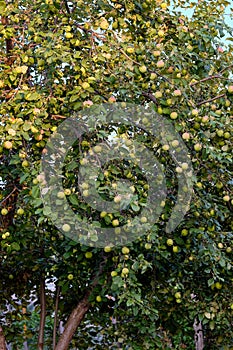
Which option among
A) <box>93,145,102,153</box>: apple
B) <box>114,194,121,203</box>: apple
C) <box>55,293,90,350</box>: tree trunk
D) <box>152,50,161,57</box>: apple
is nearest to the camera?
<box>114,194,121,203</box>: apple

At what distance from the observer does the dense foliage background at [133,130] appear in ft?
9.62

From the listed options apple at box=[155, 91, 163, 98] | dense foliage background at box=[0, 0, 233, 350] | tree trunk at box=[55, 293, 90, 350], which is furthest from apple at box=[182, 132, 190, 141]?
tree trunk at box=[55, 293, 90, 350]

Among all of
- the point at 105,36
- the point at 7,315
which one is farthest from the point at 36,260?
the point at 105,36

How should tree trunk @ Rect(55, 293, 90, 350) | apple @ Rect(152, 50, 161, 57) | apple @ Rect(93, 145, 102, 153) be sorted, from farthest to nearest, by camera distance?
1. tree trunk @ Rect(55, 293, 90, 350)
2. apple @ Rect(152, 50, 161, 57)
3. apple @ Rect(93, 145, 102, 153)

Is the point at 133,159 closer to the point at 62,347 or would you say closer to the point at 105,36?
the point at 105,36

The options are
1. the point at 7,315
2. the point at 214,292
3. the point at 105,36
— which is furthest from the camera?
the point at 7,315

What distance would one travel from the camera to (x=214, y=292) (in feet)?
11.5

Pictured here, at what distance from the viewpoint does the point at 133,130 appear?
3.37 meters

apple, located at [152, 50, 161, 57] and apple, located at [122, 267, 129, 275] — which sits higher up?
apple, located at [152, 50, 161, 57]

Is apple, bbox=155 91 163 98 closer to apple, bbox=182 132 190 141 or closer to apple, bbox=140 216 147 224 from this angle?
apple, bbox=182 132 190 141

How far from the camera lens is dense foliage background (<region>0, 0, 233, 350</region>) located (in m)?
2.93

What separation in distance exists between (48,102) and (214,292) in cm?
151

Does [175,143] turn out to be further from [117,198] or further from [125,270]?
[125,270]

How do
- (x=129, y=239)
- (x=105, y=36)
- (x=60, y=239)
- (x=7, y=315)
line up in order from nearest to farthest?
1. (x=129, y=239)
2. (x=105, y=36)
3. (x=60, y=239)
4. (x=7, y=315)
